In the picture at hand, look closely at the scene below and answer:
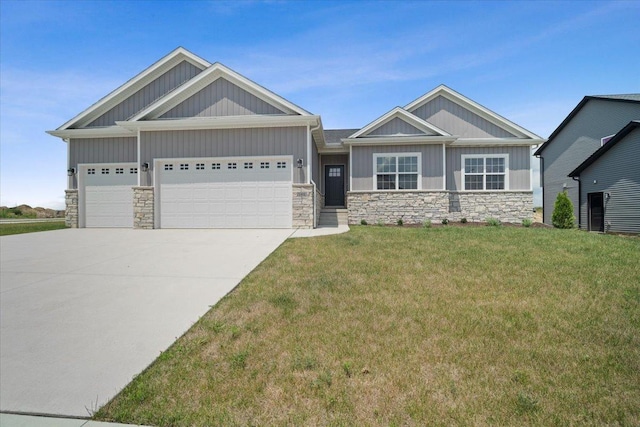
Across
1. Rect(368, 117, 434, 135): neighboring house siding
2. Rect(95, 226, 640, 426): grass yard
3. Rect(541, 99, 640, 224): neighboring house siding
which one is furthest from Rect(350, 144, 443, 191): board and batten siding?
Rect(95, 226, 640, 426): grass yard

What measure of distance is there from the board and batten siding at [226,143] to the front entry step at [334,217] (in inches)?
127

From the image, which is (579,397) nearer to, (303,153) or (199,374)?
(199,374)

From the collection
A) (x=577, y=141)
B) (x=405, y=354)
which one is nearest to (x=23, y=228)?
(x=405, y=354)

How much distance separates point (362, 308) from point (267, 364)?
1.49m

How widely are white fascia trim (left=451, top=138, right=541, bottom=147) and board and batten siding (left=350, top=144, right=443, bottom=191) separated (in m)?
1.71

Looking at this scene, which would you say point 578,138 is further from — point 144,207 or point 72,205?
point 72,205

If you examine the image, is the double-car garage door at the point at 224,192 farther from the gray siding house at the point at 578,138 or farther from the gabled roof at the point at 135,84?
the gray siding house at the point at 578,138

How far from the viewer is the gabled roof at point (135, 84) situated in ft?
45.7

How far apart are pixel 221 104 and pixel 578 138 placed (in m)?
17.1

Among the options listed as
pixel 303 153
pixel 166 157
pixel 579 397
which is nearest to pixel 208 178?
pixel 166 157

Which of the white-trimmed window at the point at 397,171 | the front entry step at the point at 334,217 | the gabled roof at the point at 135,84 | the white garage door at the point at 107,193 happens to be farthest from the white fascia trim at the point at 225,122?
the front entry step at the point at 334,217

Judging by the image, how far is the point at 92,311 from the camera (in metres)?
3.88

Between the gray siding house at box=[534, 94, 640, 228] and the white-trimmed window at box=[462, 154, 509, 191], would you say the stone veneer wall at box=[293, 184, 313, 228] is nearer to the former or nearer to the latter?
the white-trimmed window at box=[462, 154, 509, 191]

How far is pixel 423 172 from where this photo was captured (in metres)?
14.5
